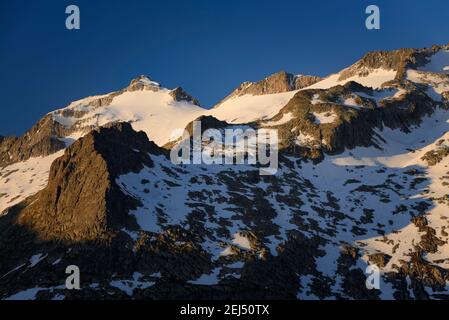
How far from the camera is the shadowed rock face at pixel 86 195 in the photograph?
148 m

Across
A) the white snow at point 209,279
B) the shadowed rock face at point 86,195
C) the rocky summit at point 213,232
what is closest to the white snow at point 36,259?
the rocky summit at point 213,232

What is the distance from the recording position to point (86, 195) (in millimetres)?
155625

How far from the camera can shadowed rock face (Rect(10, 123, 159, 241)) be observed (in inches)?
5827

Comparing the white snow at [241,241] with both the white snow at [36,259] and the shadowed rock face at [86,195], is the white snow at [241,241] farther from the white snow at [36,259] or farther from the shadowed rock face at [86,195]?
the white snow at [36,259]

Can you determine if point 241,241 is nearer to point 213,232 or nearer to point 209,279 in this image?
point 213,232

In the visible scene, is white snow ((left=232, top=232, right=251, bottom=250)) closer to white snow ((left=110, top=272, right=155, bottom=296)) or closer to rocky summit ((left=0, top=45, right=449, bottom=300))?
rocky summit ((left=0, top=45, right=449, bottom=300))

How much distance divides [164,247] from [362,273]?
123 feet

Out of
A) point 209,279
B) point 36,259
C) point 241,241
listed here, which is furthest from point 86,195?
point 209,279

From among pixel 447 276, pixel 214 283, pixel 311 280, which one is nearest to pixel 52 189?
pixel 214 283

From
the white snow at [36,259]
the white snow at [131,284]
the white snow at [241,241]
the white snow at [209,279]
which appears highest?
the white snow at [241,241]

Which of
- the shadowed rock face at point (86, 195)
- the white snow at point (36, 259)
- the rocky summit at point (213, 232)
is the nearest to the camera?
the rocky summit at point (213, 232)
